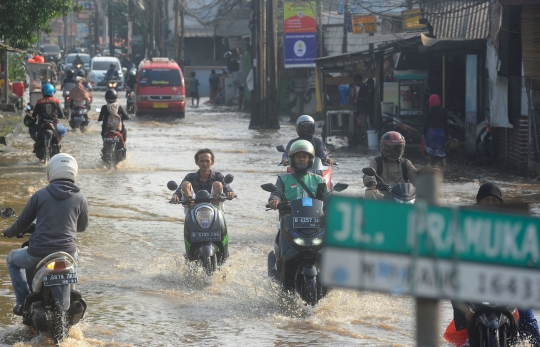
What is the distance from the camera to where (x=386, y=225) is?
205 cm

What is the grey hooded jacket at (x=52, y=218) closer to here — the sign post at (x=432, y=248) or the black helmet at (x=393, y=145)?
the black helmet at (x=393, y=145)

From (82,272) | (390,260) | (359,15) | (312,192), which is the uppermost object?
(359,15)

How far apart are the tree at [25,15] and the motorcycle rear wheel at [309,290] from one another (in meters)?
14.5

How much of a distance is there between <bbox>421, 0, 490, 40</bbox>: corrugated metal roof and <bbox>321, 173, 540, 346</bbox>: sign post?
18249 mm

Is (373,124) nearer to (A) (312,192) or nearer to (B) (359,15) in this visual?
(B) (359,15)

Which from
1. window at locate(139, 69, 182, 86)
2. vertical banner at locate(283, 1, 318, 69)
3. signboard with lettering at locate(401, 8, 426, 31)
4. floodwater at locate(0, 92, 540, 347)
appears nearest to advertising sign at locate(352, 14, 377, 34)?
vertical banner at locate(283, 1, 318, 69)

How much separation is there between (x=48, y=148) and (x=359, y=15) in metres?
14.6

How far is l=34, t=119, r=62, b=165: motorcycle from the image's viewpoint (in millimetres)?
17125

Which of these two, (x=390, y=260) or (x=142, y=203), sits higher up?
(x=390, y=260)

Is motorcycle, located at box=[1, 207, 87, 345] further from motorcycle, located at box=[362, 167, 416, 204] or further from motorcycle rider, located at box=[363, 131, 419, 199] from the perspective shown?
motorcycle rider, located at box=[363, 131, 419, 199]

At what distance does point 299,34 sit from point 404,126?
811 centimetres

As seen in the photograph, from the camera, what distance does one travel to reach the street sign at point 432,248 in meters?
2.04

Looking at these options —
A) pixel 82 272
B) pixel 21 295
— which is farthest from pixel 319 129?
pixel 21 295

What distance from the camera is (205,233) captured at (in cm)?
826
